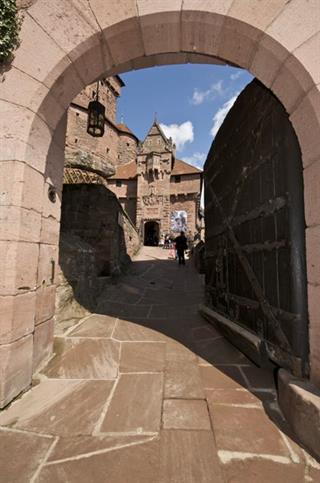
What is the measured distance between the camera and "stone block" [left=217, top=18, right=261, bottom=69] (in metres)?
1.92

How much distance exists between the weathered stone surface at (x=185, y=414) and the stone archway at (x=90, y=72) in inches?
36.9

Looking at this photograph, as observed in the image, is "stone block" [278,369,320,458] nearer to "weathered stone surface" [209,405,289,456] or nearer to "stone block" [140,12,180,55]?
"weathered stone surface" [209,405,289,456]

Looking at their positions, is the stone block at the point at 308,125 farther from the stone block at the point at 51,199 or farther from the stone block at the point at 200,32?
the stone block at the point at 51,199

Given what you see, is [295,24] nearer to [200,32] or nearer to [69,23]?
[200,32]

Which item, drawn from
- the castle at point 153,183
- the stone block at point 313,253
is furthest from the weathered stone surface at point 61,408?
the castle at point 153,183

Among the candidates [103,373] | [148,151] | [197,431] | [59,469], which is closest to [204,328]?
[103,373]

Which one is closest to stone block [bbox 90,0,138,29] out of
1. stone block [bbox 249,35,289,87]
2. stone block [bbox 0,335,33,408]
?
stone block [bbox 249,35,289,87]

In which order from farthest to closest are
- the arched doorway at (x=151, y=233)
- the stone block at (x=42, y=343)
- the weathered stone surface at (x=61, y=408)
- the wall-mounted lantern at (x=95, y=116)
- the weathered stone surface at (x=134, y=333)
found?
the arched doorway at (x=151, y=233) → the wall-mounted lantern at (x=95, y=116) → the weathered stone surface at (x=134, y=333) → the stone block at (x=42, y=343) → the weathered stone surface at (x=61, y=408)

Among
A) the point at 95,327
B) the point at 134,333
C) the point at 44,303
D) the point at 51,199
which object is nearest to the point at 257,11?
the point at 51,199

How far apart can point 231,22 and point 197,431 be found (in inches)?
132

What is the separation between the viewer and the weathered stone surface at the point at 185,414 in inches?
65.9

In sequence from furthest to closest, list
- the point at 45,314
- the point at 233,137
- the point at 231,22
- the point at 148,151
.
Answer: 1. the point at 148,151
2. the point at 233,137
3. the point at 45,314
4. the point at 231,22

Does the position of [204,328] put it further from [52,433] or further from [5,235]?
[5,235]

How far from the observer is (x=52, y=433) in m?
1.60
